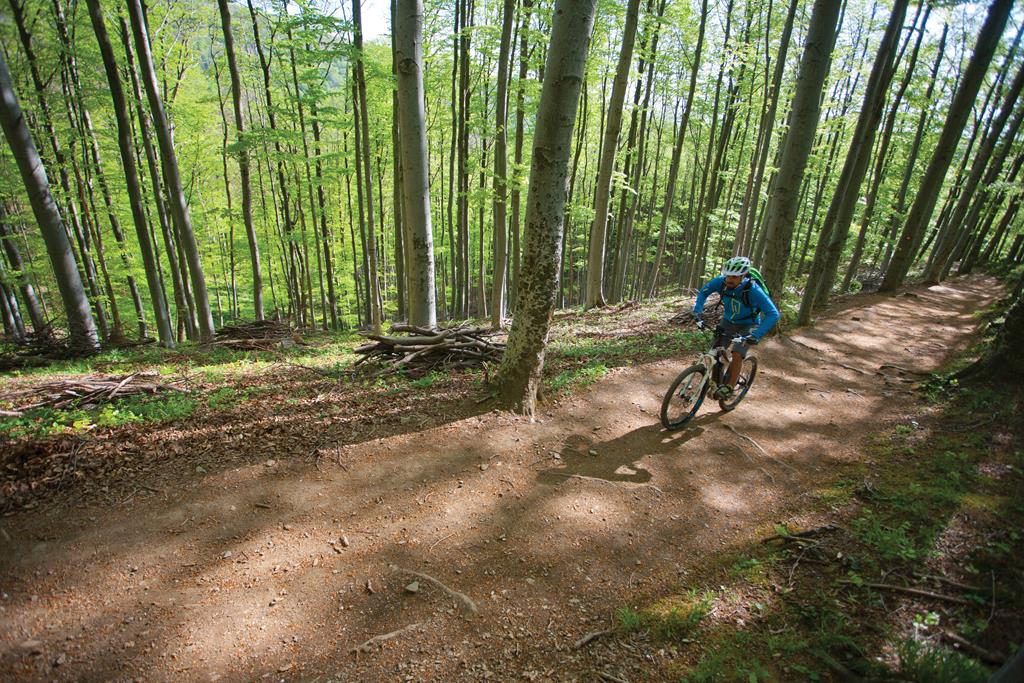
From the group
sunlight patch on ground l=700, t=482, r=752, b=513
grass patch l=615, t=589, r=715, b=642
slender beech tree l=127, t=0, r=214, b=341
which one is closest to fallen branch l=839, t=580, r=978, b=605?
grass patch l=615, t=589, r=715, b=642

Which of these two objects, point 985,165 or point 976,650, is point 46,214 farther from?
point 985,165

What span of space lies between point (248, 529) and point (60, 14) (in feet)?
54.0

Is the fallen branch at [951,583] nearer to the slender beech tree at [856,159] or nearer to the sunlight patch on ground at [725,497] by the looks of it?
the sunlight patch on ground at [725,497]

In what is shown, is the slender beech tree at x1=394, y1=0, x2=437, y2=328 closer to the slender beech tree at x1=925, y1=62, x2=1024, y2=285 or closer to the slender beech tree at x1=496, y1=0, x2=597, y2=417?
the slender beech tree at x1=496, y1=0, x2=597, y2=417

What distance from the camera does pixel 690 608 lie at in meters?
3.29

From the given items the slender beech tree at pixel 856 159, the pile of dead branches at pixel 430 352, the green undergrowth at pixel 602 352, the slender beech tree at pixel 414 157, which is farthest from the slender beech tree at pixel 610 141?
the pile of dead branches at pixel 430 352

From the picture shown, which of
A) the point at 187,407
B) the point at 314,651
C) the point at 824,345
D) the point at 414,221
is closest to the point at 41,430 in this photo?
the point at 187,407

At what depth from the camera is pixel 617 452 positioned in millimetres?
5609

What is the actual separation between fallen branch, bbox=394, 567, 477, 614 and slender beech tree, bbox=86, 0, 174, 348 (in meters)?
12.0

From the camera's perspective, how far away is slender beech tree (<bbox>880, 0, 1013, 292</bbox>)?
10.5 metres

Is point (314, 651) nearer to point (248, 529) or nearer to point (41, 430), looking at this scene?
point (248, 529)

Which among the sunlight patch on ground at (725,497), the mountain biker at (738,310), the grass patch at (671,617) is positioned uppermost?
the mountain biker at (738,310)

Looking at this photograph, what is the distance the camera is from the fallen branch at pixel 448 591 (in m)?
3.41

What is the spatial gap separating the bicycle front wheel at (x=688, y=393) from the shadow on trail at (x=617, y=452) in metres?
0.16
